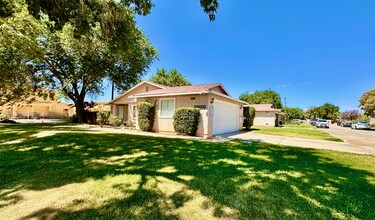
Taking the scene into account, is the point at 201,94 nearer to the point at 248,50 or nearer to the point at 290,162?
the point at 290,162

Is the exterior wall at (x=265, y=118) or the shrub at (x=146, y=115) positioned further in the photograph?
the exterior wall at (x=265, y=118)

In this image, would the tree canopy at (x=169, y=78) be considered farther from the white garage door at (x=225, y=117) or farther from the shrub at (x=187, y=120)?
the shrub at (x=187, y=120)

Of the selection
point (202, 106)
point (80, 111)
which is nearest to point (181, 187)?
point (202, 106)

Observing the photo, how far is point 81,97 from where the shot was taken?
23922mm

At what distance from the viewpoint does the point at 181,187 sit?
12.6 feet

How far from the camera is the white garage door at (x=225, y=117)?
44.7ft

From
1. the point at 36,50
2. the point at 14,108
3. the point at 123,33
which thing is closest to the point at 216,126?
the point at 123,33

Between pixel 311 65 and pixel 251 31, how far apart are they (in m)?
15.2

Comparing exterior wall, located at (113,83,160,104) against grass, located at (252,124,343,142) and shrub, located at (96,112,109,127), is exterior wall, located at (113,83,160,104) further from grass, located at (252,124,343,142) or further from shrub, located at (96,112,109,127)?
grass, located at (252,124,343,142)

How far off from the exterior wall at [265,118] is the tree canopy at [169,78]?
17495mm

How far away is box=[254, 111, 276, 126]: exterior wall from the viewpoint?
3303 cm

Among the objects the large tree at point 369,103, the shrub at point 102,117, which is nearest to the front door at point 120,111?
the shrub at point 102,117

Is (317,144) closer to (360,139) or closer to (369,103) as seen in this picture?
(360,139)

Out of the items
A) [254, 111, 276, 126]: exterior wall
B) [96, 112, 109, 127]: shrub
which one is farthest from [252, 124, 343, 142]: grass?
[96, 112, 109, 127]: shrub
